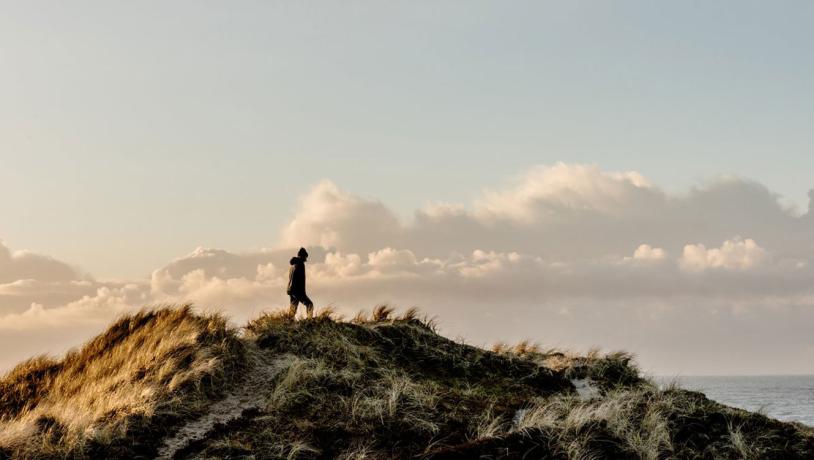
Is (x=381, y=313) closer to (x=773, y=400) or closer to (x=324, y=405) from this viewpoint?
(x=324, y=405)

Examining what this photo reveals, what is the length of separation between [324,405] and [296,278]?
6849 millimetres

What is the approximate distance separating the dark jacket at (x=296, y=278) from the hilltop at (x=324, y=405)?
1.67m

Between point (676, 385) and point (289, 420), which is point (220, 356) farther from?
point (676, 385)

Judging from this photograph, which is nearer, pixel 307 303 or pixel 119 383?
pixel 119 383

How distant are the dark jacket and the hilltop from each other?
1668mm

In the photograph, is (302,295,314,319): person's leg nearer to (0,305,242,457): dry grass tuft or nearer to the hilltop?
the hilltop

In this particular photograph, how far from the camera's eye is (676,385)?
16.2 m

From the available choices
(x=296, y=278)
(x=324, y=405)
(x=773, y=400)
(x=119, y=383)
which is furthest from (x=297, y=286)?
(x=773, y=400)

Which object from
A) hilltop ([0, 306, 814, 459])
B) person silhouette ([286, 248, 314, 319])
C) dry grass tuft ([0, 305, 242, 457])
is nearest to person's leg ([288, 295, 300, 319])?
person silhouette ([286, 248, 314, 319])

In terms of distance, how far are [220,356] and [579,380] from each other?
8.16m

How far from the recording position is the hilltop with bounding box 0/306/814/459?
1123 centimetres

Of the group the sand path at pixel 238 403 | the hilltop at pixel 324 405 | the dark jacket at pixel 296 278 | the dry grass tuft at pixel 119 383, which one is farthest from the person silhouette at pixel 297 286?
the sand path at pixel 238 403

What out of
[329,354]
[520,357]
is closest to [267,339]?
[329,354]

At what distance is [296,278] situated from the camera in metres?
19.1
